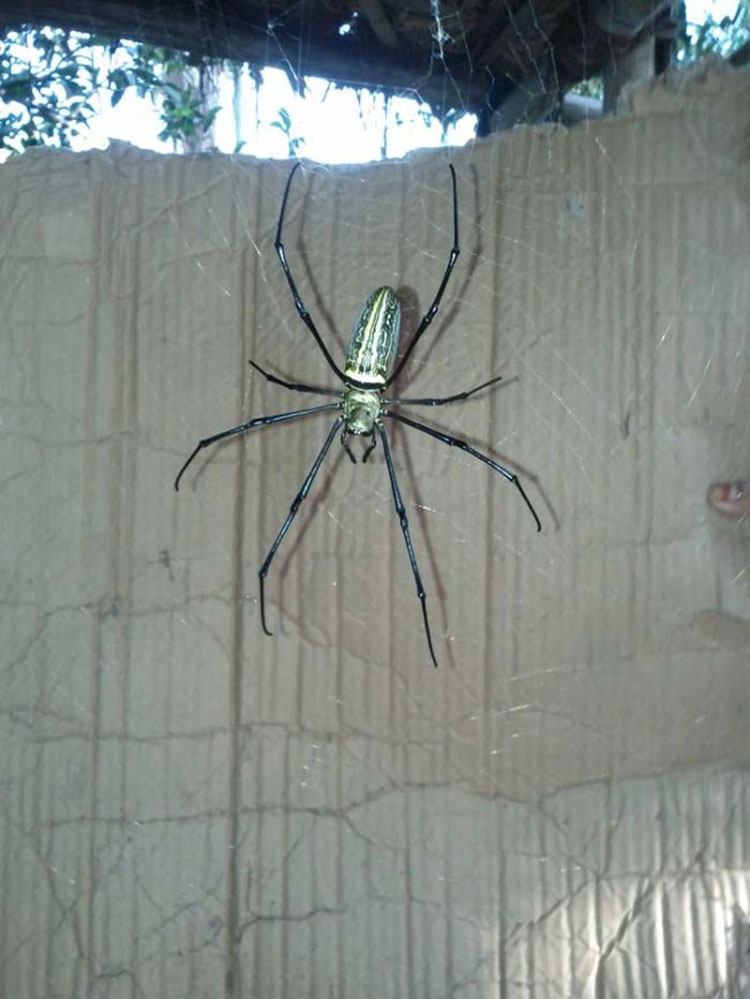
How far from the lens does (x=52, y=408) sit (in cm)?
95

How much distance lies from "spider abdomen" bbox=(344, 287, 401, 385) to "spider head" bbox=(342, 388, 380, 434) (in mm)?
21

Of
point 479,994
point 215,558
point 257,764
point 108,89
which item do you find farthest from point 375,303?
point 479,994

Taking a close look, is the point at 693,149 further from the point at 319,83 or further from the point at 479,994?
the point at 479,994

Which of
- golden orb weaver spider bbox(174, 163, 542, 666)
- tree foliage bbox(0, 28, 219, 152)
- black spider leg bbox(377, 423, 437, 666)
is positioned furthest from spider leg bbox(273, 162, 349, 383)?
tree foliage bbox(0, 28, 219, 152)

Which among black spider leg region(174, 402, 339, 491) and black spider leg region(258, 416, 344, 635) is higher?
black spider leg region(174, 402, 339, 491)

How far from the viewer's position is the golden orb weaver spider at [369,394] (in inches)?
35.7

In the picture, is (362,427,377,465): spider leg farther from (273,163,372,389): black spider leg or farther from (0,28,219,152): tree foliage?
(0,28,219,152): tree foliage

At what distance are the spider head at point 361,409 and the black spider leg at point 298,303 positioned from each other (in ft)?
0.04

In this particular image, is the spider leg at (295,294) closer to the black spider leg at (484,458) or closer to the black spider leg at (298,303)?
the black spider leg at (298,303)

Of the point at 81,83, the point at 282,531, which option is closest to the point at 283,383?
the point at 282,531

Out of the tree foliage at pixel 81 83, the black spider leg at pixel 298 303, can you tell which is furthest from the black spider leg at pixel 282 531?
the tree foliage at pixel 81 83

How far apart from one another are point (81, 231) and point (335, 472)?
0.44 meters

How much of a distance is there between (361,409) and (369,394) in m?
0.02

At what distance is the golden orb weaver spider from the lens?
0.91 m
